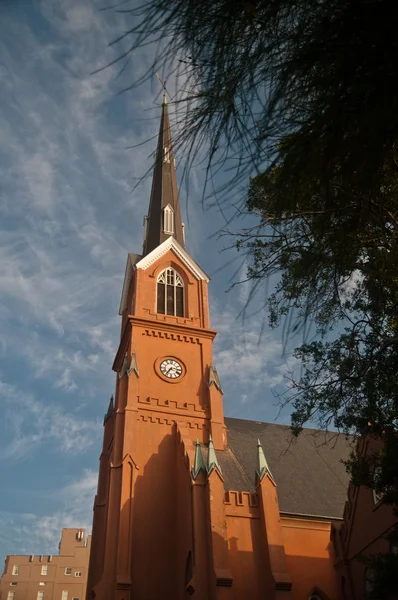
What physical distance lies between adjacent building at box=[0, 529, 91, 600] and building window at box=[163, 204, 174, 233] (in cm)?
3905

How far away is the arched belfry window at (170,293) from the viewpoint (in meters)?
29.8

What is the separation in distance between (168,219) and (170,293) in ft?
20.3

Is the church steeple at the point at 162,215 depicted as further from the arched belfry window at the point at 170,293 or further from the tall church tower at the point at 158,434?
the arched belfry window at the point at 170,293

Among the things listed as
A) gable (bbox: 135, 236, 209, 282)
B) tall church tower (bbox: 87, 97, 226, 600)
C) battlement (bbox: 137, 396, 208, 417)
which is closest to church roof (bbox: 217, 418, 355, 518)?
tall church tower (bbox: 87, 97, 226, 600)

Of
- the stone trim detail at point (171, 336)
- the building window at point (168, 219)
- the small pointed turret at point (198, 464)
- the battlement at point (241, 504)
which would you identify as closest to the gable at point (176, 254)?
the building window at point (168, 219)

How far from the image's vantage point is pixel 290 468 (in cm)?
2636

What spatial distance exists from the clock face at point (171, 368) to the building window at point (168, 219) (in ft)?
32.2

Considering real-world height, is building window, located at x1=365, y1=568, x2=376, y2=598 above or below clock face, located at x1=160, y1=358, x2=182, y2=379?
below

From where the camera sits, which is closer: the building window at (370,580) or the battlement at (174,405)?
the building window at (370,580)

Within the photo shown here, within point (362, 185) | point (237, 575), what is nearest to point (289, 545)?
point (237, 575)

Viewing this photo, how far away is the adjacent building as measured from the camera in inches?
2151

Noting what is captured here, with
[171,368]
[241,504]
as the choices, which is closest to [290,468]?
[241,504]

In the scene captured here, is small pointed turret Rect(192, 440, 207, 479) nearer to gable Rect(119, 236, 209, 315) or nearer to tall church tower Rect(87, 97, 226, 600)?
tall church tower Rect(87, 97, 226, 600)

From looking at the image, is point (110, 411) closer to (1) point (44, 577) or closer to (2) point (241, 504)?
(2) point (241, 504)
